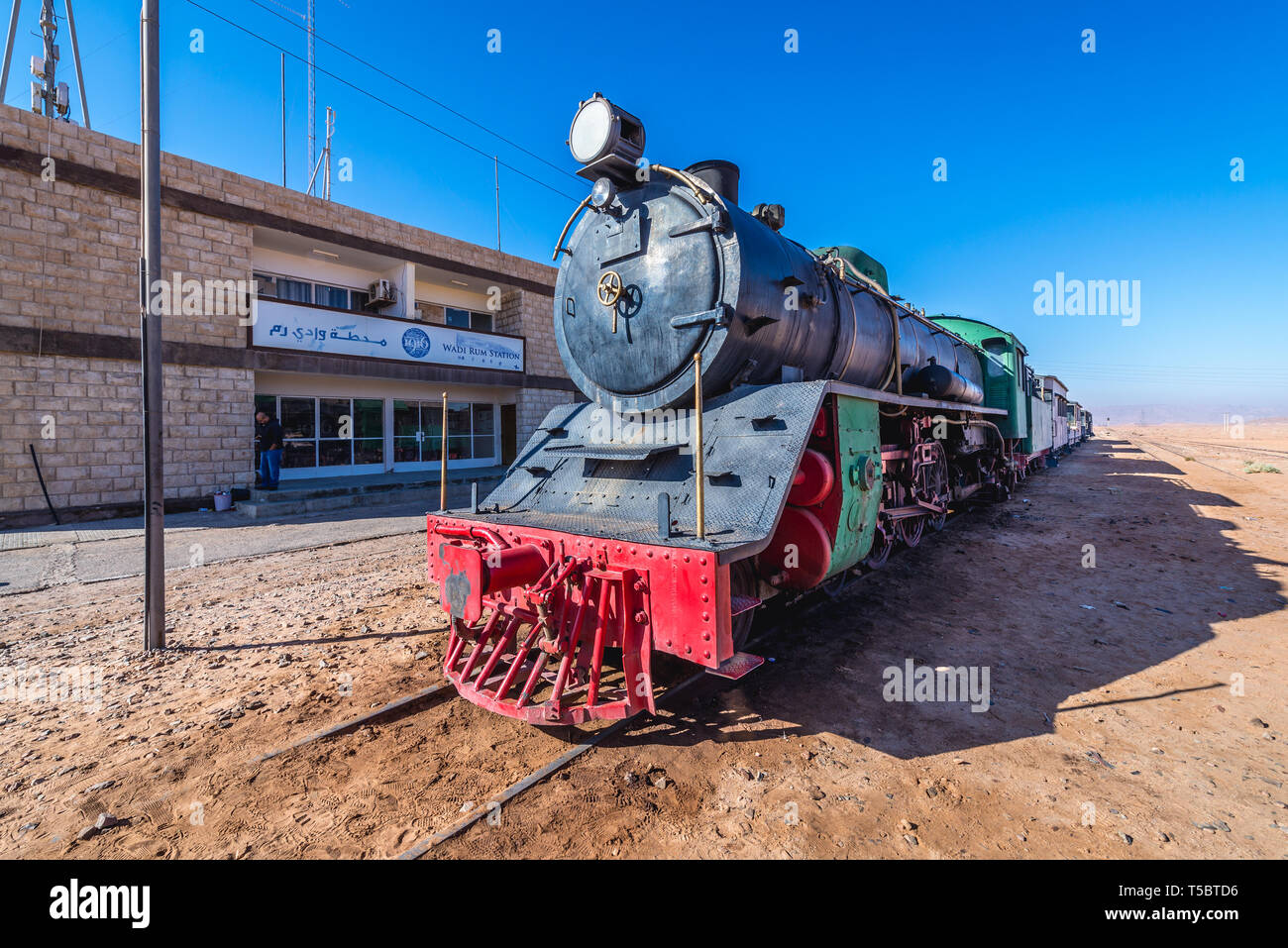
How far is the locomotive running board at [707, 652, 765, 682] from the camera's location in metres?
2.58

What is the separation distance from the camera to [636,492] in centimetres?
355

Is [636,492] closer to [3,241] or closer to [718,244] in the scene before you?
[718,244]

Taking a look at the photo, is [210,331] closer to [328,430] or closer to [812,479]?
[328,430]

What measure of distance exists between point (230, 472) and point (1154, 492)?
67.9 ft

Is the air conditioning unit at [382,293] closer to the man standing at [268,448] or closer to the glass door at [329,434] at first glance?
the glass door at [329,434]

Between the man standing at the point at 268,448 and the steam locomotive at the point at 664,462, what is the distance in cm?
971

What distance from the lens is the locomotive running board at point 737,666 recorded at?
8.46 feet

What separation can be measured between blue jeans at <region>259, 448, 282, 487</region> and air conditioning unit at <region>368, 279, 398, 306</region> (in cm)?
490

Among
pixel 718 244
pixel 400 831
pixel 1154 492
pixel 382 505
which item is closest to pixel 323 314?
pixel 382 505

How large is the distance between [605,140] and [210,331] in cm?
1069

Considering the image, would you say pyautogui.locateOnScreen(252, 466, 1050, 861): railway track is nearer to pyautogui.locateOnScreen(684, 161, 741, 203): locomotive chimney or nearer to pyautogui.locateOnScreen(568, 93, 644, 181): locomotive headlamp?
pyautogui.locateOnScreen(684, 161, 741, 203): locomotive chimney

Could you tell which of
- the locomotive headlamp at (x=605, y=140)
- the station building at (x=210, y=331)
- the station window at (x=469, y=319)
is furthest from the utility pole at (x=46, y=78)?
the locomotive headlamp at (x=605, y=140)

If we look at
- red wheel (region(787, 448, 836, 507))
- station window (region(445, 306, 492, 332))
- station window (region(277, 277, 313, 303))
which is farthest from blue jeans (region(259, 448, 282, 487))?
red wheel (region(787, 448, 836, 507))
